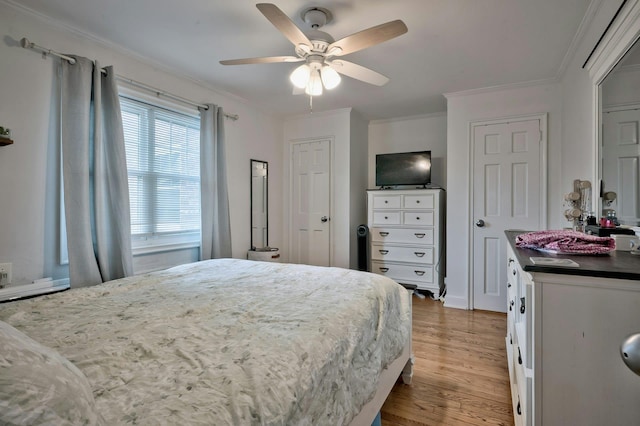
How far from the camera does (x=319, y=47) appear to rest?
76.9 inches

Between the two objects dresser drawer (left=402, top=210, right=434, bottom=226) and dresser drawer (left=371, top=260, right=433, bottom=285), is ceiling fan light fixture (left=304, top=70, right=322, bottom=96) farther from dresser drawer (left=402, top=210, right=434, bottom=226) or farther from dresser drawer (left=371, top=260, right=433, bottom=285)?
dresser drawer (left=371, top=260, right=433, bottom=285)

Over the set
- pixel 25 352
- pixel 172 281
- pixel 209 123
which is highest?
pixel 209 123

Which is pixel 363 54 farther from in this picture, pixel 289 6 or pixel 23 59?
pixel 23 59

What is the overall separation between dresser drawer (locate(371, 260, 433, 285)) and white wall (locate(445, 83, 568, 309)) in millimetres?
283

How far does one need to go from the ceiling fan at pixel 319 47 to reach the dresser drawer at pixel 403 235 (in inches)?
85.3

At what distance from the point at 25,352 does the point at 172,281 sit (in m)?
1.32

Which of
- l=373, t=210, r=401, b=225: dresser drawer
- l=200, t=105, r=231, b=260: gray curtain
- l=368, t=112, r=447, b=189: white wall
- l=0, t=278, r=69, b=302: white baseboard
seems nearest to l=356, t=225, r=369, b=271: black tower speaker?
l=373, t=210, r=401, b=225: dresser drawer

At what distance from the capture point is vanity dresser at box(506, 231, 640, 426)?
984 mm

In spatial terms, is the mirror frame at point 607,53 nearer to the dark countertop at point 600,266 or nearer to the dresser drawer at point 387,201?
the dark countertop at point 600,266

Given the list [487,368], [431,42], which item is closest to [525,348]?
[487,368]

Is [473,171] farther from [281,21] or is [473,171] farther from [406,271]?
[281,21]

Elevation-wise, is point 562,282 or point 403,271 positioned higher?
point 562,282

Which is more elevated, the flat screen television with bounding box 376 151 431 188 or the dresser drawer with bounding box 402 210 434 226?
the flat screen television with bounding box 376 151 431 188

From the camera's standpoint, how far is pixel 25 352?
59cm
